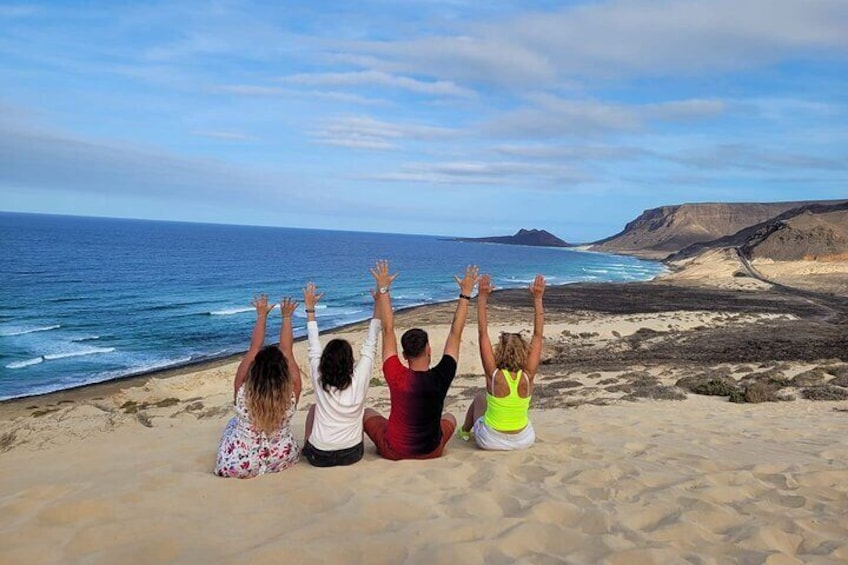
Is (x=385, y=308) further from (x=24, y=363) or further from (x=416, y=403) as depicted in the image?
(x=24, y=363)

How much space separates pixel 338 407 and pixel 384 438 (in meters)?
0.64

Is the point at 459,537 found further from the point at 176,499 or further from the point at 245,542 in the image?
the point at 176,499

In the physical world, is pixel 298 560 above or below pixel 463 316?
below

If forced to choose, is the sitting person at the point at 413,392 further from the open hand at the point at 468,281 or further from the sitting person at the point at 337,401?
the sitting person at the point at 337,401

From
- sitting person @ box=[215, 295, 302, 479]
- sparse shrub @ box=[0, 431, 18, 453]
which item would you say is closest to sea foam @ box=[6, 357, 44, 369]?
sparse shrub @ box=[0, 431, 18, 453]

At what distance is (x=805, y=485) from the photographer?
4.88 meters

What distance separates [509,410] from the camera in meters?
5.98

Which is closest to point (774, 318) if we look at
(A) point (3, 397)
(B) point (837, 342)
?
(B) point (837, 342)

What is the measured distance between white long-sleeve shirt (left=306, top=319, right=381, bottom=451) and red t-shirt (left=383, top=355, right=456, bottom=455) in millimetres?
241

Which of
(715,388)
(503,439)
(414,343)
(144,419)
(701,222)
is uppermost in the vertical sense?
(701,222)

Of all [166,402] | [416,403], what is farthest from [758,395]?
[166,402]

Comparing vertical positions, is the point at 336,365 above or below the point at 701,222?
below

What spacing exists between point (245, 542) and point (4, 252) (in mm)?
88203

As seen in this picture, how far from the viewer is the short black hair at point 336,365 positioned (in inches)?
211
